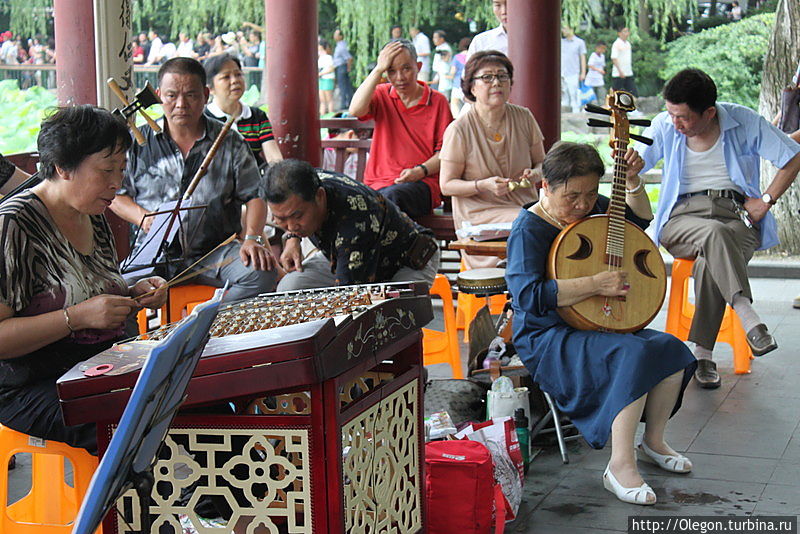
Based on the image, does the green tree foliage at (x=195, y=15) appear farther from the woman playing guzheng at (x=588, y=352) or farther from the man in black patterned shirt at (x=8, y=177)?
the woman playing guzheng at (x=588, y=352)

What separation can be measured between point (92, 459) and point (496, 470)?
1.20m

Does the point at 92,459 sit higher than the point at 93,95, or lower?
lower

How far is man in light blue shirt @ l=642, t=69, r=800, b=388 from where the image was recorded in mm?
4613

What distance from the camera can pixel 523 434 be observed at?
3.57 metres

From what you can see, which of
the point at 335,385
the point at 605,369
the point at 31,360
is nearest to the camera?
the point at 335,385

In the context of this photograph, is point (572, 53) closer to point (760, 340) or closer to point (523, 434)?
point (760, 340)

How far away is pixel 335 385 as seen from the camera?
7.31ft

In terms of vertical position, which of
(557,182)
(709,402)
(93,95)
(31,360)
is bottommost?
(709,402)

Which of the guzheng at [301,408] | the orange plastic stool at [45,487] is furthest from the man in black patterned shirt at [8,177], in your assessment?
the guzheng at [301,408]

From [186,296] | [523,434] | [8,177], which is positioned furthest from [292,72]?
[523,434]

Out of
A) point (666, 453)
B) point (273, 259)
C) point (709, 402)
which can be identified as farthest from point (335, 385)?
point (709, 402)

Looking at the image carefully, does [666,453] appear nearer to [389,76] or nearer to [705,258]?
[705,258]

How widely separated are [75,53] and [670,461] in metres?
2.92

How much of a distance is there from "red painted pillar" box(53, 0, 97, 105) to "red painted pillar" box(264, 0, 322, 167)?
174 cm
